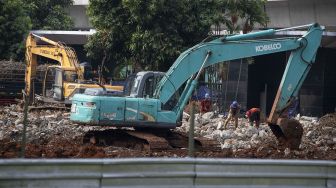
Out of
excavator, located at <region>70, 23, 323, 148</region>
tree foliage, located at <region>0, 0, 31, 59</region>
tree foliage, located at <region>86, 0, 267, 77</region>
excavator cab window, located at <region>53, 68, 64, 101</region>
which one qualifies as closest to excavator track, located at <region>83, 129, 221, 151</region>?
excavator, located at <region>70, 23, 323, 148</region>

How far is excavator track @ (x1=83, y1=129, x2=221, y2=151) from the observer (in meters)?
18.2

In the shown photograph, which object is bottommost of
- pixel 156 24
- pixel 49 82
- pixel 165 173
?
pixel 165 173

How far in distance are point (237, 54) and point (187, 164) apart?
35.3 feet

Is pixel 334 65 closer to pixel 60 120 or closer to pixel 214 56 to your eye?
Result: pixel 60 120

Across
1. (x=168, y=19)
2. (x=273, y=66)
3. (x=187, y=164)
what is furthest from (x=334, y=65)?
(x=187, y=164)

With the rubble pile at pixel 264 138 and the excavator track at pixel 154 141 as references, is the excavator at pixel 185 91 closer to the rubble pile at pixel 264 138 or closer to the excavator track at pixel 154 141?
the excavator track at pixel 154 141

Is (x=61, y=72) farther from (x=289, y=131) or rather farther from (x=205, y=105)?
(x=289, y=131)

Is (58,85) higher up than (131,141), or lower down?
higher up

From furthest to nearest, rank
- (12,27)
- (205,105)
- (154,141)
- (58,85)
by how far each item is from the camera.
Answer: (12,27)
(205,105)
(58,85)
(154,141)

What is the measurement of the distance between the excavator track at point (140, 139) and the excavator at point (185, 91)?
0.55 metres

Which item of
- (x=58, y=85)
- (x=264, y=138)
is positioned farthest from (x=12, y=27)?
(x=264, y=138)

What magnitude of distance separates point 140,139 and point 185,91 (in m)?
1.74

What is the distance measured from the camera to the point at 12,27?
1705 inches

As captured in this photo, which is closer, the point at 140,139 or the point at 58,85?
the point at 140,139
